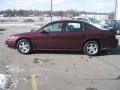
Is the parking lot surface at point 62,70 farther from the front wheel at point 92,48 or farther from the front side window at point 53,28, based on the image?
the front side window at point 53,28

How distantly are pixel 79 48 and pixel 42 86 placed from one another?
18.2 feet

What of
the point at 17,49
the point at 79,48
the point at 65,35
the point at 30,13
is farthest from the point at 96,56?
the point at 30,13

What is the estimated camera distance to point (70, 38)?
12.8 metres

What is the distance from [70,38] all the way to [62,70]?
3.40m

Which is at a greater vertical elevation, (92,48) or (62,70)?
(92,48)

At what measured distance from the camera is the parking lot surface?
773 centimetres

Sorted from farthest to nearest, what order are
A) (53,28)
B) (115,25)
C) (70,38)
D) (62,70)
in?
(115,25)
(53,28)
(70,38)
(62,70)

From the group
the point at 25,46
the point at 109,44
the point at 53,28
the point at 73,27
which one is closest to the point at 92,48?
the point at 109,44

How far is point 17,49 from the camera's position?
13.4m

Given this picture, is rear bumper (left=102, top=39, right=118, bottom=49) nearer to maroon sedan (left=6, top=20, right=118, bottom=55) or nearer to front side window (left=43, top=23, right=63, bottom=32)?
maroon sedan (left=6, top=20, right=118, bottom=55)

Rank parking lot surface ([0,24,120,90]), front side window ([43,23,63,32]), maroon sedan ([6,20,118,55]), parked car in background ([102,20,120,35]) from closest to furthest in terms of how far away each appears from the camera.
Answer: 1. parking lot surface ([0,24,120,90])
2. maroon sedan ([6,20,118,55])
3. front side window ([43,23,63,32])
4. parked car in background ([102,20,120,35])

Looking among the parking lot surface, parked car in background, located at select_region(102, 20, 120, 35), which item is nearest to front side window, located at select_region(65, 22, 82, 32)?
the parking lot surface

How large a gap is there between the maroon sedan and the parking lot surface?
383mm

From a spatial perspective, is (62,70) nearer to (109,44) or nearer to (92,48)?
(92,48)
